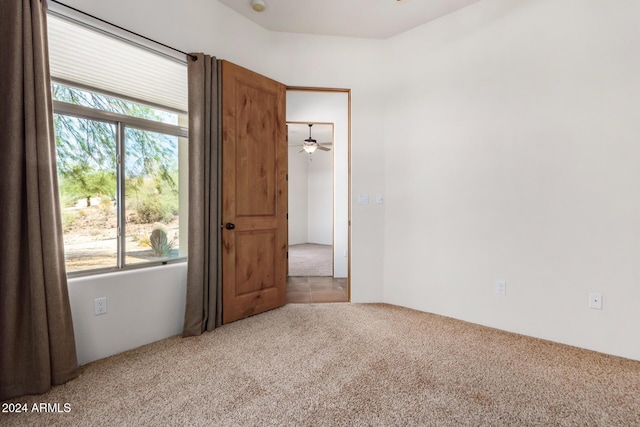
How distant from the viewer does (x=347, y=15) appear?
9.68ft

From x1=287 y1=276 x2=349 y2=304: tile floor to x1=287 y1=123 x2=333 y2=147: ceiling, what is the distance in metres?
3.18

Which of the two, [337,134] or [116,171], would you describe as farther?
[337,134]

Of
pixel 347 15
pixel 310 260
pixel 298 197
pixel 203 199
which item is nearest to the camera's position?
pixel 203 199

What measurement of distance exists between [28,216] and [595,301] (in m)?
3.84

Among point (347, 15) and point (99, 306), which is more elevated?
point (347, 15)

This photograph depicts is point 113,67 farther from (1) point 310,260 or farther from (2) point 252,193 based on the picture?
(1) point 310,260

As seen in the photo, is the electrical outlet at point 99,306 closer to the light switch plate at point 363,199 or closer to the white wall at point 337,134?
the light switch plate at point 363,199

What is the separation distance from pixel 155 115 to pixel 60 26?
76 cm

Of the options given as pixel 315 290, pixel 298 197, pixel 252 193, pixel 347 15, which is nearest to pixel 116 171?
pixel 252 193

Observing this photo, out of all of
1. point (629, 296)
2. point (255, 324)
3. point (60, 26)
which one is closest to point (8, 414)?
point (255, 324)

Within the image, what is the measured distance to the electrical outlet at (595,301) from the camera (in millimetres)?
2287

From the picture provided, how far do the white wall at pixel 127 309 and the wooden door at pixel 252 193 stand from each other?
44cm

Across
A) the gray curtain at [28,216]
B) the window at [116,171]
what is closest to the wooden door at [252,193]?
the window at [116,171]

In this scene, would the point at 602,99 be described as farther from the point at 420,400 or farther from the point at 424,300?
the point at 420,400
